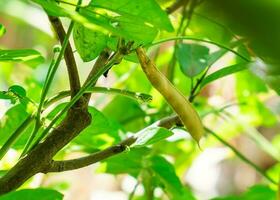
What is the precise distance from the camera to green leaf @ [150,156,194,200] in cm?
67

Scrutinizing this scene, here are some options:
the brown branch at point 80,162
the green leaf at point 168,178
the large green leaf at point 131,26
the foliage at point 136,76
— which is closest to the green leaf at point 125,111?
the foliage at point 136,76

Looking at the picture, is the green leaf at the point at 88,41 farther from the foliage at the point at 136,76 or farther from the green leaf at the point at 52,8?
the green leaf at the point at 52,8

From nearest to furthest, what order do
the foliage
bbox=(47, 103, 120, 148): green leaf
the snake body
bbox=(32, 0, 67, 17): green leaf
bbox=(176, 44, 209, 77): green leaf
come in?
the foliage, bbox=(32, 0, 67, 17): green leaf, the snake body, bbox=(47, 103, 120, 148): green leaf, bbox=(176, 44, 209, 77): green leaf

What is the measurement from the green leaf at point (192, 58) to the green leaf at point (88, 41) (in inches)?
9.8

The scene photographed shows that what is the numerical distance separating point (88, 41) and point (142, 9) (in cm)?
7

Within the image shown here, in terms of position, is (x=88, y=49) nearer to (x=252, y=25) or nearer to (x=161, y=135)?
(x=161, y=135)

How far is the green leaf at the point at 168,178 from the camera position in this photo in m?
0.67

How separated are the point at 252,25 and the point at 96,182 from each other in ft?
5.92

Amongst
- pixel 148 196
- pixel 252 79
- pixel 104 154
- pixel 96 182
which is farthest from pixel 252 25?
pixel 96 182

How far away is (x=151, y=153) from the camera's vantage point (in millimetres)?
739

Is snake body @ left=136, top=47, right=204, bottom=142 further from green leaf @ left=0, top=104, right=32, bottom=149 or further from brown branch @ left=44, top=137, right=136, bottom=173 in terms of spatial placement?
green leaf @ left=0, top=104, right=32, bottom=149

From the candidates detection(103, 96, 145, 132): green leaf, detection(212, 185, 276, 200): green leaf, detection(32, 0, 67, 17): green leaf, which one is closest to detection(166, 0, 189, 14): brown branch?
detection(103, 96, 145, 132): green leaf

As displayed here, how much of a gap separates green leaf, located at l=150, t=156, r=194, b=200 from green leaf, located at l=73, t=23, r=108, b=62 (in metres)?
0.29

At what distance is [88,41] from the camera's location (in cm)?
43
